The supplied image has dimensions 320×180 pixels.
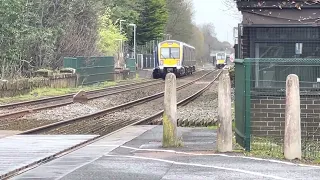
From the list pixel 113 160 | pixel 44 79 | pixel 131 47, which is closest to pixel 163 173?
pixel 113 160

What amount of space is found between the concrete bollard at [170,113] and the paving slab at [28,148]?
1978 mm

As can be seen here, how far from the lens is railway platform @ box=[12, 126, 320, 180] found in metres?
8.17

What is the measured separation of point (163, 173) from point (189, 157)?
1.48m

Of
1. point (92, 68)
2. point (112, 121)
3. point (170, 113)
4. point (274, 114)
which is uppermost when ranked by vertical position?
point (92, 68)

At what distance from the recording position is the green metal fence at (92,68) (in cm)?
4094

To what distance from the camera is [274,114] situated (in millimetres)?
11602

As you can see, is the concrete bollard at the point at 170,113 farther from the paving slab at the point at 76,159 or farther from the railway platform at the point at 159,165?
the paving slab at the point at 76,159

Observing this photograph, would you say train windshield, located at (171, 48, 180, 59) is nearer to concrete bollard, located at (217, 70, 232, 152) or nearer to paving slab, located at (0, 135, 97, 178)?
paving slab, located at (0, 135, 97, 178)

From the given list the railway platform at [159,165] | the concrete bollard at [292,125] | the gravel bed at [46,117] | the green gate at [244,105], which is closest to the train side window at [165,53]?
the gravel bed at [46,117]

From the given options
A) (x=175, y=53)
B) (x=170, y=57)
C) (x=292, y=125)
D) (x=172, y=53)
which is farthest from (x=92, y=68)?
(x=292, y=125)

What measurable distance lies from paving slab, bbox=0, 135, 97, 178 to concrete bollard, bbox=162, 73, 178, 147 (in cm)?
198

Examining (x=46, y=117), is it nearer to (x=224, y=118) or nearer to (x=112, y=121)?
(x=112, y=121)

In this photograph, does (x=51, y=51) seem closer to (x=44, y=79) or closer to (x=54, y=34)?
(x=54, y=34)

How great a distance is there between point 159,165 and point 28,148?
346 cm
